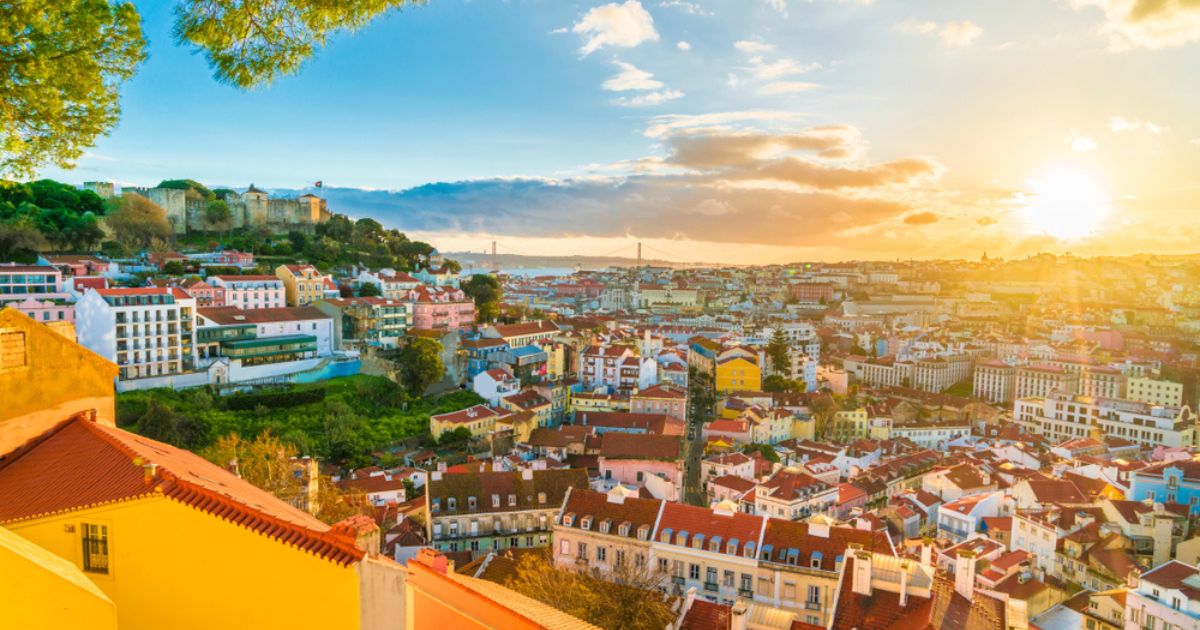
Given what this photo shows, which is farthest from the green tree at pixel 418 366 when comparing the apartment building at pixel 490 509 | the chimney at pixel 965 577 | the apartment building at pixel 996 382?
the apartment building at pixel 996 382

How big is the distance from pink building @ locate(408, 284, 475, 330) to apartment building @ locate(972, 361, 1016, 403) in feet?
138

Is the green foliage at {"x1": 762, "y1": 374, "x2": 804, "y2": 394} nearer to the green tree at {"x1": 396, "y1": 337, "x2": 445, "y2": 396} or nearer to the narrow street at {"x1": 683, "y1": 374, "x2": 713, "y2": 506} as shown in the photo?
the narrow street at {"x1": 683, "y1": 374, "x2": 713, "y2": 506}

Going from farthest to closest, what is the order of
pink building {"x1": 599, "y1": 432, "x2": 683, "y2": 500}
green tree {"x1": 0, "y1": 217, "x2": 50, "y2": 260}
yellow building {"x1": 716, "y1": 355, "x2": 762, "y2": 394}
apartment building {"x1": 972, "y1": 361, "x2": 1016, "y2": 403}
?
apartment building {"x1": 972, "y1": 361, "x2": 1016, "y2": 403}
yellow building {"x1": 716, "y1": 355, "x2": 762, "y2": 394}
green tree {"x1": 0, "y1": 217, "x2": 50, "y2": 260}
pink building {"x1": 599, "y1": 432, "x2": 683, "y2": 500}

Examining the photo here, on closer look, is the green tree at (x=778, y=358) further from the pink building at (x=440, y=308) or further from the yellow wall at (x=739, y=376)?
the pink building at (x=440, y=308)

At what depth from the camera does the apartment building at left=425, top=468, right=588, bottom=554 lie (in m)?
22.4

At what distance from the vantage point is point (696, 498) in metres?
29.5

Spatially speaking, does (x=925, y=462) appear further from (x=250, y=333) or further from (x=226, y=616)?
(x=226, y=616)

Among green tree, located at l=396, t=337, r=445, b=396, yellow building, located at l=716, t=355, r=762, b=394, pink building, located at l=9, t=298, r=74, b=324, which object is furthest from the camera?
yellow building, located at l=716, t=355, r=762, b=394

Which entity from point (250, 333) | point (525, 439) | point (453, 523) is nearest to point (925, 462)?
point (525, 439)

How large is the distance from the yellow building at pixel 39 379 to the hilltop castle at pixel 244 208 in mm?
52780

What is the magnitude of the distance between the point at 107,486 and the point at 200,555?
89 cm

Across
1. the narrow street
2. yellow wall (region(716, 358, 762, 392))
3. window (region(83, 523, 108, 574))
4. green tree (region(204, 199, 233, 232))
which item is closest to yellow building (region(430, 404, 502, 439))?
the narrow street

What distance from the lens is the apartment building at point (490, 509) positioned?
73.5 feet

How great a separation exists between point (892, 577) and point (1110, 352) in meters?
64.3
